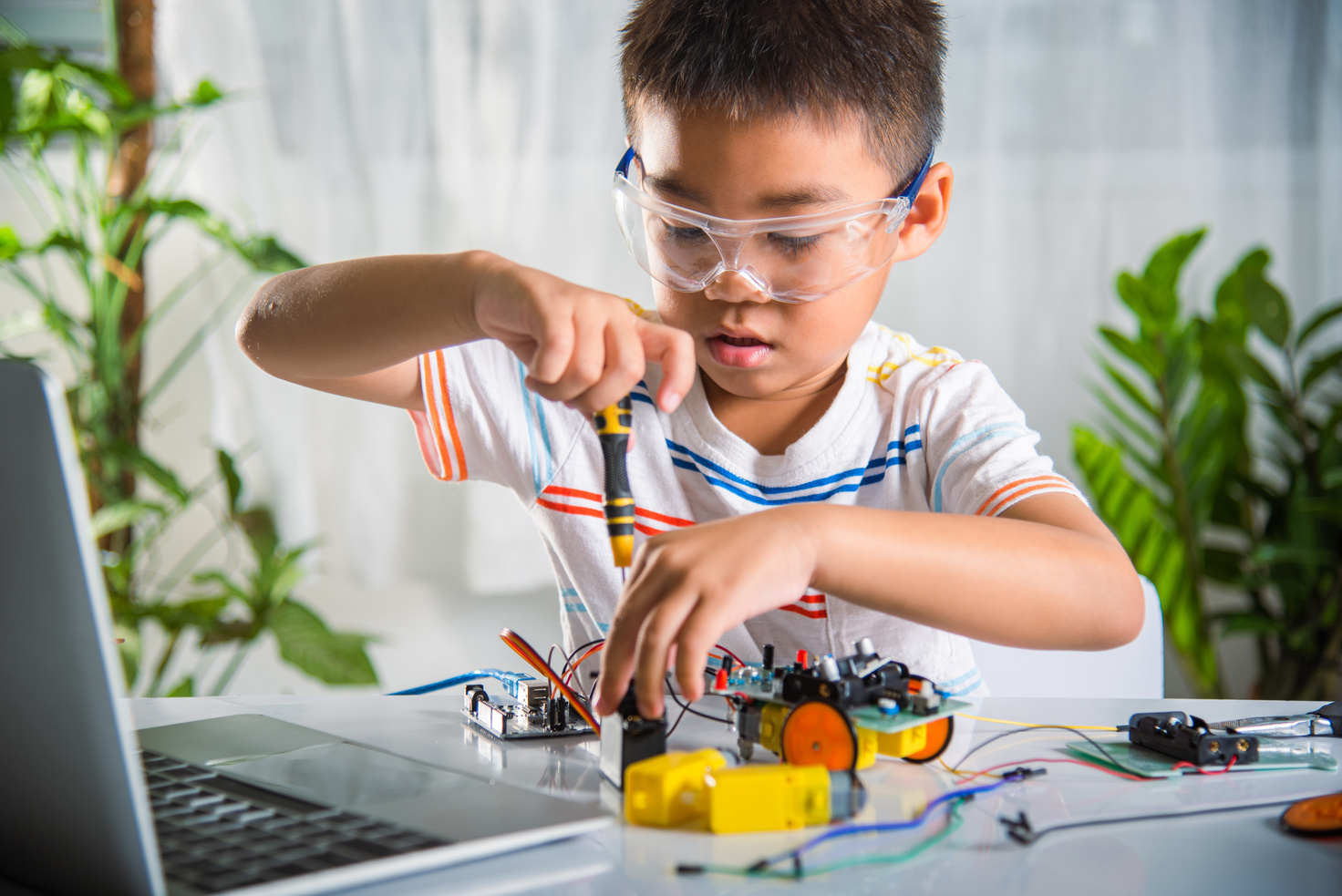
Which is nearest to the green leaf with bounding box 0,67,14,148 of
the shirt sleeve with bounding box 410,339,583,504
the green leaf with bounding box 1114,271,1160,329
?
the shirt sleeve with bounding box 410,339,583,504

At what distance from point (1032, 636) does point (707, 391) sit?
48 cm

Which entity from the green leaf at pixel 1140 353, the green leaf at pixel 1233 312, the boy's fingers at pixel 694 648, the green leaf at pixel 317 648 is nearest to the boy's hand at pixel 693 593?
the boy's fingers at pixel 694 648

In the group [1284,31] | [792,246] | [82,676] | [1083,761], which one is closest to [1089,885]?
[1083,761]

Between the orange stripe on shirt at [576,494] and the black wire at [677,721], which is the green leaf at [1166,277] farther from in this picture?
the black wire at [677,721]

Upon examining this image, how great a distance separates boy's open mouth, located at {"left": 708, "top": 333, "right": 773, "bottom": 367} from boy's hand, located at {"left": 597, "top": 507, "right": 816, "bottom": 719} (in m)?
0.36

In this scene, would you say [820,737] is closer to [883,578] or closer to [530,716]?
[883,578]

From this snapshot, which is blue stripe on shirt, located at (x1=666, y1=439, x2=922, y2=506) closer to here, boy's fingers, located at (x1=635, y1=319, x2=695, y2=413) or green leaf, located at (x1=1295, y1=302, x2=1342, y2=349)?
boy's fingers, located at (x1=635, y1=319, x2=695, y2=413)

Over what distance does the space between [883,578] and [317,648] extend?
1321 millimetres

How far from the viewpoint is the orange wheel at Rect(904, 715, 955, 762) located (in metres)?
0.67

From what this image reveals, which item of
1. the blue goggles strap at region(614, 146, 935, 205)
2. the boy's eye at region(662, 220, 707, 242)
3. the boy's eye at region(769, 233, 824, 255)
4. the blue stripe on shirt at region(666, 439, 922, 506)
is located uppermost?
the blue goggles strap at region(614, 146, 935, 205)

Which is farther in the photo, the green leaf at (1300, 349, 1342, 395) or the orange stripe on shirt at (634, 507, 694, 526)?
the green leaf at (1300, 349, 1342, 395)

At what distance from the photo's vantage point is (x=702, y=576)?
59 centimetres

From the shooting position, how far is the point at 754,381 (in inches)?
40.6

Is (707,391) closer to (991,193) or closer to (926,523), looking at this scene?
(926,523)
